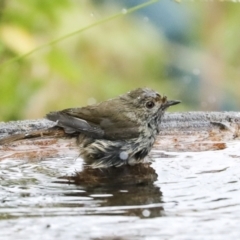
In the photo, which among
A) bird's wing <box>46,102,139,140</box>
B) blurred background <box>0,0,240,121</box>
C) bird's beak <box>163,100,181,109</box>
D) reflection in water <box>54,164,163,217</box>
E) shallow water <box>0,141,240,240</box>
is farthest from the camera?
blurred background <box>0,0,240,121</box>

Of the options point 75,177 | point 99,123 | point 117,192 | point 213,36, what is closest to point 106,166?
point 99,123

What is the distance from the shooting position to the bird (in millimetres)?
4660

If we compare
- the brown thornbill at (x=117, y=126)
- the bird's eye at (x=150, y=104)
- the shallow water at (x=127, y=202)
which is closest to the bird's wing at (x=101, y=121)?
the brown thornbill at (x=117, y=126)

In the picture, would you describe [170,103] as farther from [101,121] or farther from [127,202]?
[127,202]

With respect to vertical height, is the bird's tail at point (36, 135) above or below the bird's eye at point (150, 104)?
below

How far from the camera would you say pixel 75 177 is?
13.3 feet

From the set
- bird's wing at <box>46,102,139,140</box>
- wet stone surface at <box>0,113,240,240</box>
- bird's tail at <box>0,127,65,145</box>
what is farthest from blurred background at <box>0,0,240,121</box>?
wet stone surface at <box>0,113,240,240</box>

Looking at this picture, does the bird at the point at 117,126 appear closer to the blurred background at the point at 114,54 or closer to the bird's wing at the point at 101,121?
the bird's wing at the point at 101,121

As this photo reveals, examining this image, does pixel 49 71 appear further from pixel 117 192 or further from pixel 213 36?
pixel 117 192

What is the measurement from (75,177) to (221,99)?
3.52 meters

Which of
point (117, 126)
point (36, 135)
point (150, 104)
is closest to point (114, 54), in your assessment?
point (150, 104)

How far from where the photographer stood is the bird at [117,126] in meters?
4.66

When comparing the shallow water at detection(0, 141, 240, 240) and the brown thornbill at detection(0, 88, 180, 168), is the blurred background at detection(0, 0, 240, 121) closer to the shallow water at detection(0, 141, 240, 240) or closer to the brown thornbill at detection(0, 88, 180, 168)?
the brown thornbill at detection(0, 88, 180, 168)

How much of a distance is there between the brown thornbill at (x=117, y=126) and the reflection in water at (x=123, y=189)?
15 centimetres
